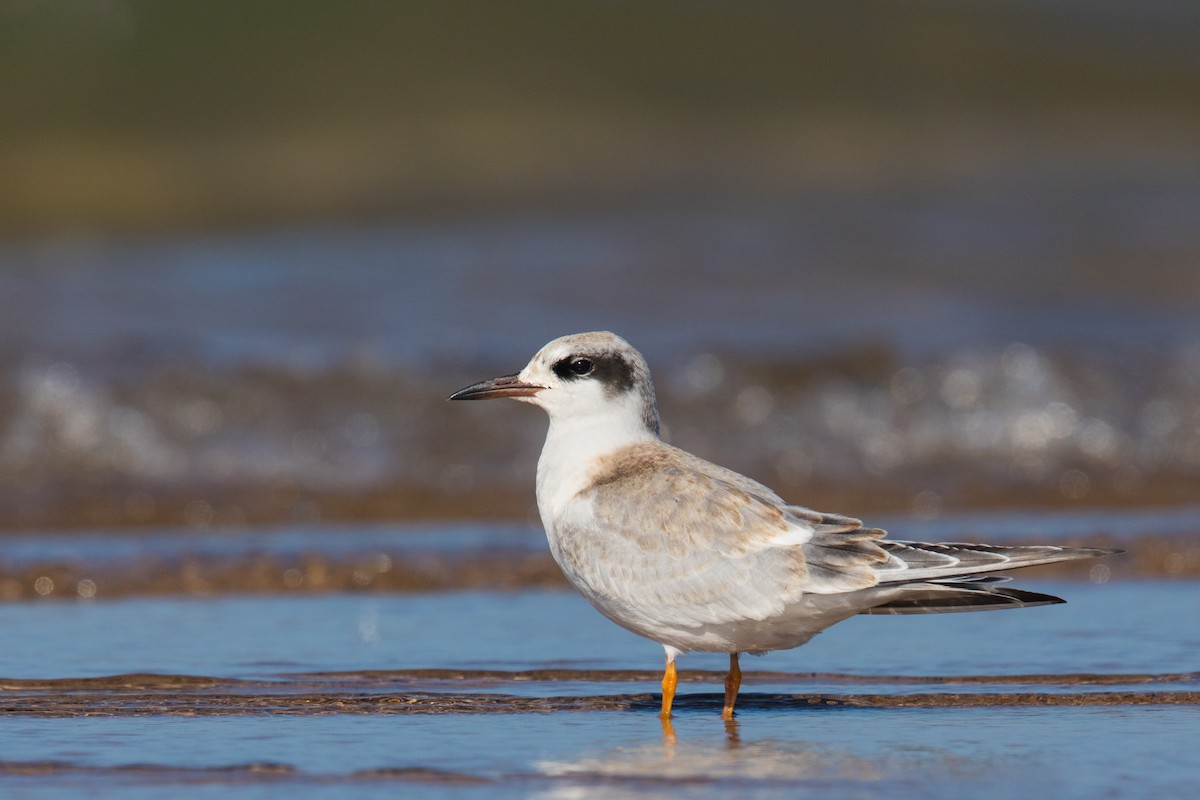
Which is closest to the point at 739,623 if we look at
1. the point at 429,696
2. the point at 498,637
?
the point at 429,696

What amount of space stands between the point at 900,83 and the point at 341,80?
30.3 ft

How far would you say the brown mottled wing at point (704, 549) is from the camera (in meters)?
4.25

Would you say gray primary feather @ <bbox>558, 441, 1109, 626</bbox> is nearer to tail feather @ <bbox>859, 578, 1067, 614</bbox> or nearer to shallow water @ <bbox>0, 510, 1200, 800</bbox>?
tail feather @ <bbox>859, 578, 1067, 614</bbox>

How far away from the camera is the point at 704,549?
14.4 feet

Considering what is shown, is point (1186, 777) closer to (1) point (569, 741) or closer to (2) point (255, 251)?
(1) point (569, 741)

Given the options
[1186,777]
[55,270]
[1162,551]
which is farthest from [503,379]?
[55,270]

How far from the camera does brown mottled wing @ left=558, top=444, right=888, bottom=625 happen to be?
4.25 m

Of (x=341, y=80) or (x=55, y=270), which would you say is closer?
(x=55, y=270)

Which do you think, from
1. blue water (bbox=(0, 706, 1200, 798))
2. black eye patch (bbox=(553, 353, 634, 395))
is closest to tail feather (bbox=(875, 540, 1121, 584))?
blue water (bbox=(0, 706, 1200, 798))

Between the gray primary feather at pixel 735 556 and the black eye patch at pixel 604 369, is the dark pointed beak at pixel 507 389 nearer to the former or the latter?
the black eye patch at pixel 604 369

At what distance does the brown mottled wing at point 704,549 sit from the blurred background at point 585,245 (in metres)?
3.61

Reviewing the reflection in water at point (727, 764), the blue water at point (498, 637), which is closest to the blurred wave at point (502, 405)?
the blue water at point (498, 637)

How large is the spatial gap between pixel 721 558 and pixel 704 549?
0.05 meters

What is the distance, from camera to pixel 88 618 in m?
5.86
